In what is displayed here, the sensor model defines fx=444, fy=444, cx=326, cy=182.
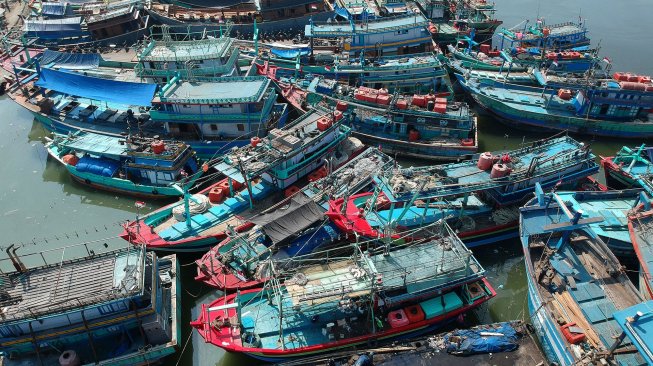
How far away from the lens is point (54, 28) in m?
56.2

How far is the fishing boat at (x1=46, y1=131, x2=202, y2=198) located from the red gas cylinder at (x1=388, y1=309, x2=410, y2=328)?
18.8 meters

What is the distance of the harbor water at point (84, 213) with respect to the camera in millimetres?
27641

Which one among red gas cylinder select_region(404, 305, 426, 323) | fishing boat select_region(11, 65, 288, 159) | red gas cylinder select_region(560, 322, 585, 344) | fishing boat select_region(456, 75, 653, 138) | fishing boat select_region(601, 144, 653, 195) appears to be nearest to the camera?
red gas cylinder select_region(560, 322, 585, 344)

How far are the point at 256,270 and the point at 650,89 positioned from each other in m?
38.5

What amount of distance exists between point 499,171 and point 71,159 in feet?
110

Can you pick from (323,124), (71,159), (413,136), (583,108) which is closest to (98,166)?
(71,159)

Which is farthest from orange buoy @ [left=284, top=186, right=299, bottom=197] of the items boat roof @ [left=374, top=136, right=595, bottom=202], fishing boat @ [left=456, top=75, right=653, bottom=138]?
fishing boat @ [left=456, top=75, right=653, bottom=138]

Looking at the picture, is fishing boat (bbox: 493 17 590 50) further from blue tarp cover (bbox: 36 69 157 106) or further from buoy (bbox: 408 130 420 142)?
blue tarp cover (bbox: 36 69 157 106)

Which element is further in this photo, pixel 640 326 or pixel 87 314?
pixel 87 314

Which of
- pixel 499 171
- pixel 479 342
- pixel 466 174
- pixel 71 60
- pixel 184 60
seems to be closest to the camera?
pixel 479 342

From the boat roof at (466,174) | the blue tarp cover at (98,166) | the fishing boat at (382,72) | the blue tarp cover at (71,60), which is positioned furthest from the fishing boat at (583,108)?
the blue tarp cover at (71,60)

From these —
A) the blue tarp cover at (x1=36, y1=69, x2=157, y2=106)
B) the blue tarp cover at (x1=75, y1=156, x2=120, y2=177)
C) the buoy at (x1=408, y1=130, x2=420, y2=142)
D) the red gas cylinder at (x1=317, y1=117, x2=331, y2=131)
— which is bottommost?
the blue tarp cover at (x1=75, y1=156, x2=120, y2=177)

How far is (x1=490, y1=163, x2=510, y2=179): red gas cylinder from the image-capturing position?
29.2 m

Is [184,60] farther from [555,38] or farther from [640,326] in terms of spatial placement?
[555,38]
